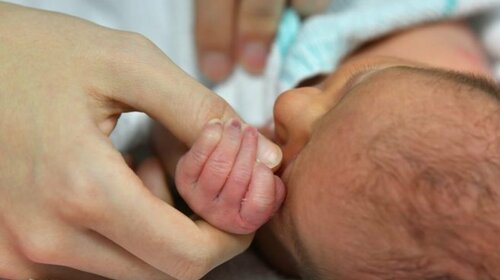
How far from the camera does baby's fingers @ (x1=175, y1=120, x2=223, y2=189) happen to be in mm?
696

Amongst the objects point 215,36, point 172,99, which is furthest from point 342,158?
point 215,36

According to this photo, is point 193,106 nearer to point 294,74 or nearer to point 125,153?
point 125,153

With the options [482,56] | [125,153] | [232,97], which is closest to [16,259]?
[125,153]

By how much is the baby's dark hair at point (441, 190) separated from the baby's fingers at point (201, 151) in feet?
0.51

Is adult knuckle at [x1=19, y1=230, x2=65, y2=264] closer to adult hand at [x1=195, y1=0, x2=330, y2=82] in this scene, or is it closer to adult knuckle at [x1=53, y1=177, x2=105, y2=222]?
adult knuckle at [x1=53, y1=177, x2=105, y2=222]

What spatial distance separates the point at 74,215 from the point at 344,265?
0.28 meters

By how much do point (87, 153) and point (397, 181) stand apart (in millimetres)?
304

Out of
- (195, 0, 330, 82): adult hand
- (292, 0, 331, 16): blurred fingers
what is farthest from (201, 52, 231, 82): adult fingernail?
(292, 0, 331, 16): blurred fingers

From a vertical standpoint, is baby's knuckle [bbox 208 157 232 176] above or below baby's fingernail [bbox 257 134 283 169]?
above

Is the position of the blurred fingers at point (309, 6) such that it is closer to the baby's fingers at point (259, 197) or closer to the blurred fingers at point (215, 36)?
the blurred fingers at point (215, 36)

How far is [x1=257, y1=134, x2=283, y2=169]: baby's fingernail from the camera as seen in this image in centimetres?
74

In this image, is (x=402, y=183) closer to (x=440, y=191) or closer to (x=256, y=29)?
(x=440, y=191)

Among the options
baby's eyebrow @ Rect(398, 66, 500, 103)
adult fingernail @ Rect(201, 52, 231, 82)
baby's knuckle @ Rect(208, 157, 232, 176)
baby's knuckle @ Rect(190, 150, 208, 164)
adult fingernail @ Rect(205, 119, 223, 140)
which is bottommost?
adult fingernail @ Rect(201, 52, 231, 82)

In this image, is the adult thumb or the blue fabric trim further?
the blue fabric trim
